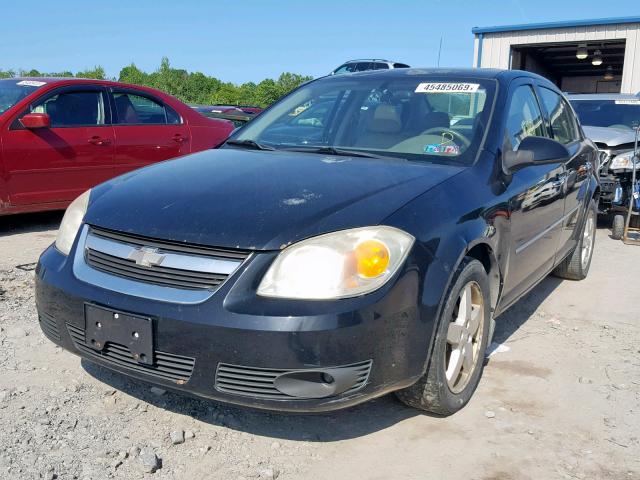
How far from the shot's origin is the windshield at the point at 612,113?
9.32 meters

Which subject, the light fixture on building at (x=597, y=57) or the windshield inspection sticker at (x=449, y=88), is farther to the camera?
the light fixture on building at (x=597, y=57)

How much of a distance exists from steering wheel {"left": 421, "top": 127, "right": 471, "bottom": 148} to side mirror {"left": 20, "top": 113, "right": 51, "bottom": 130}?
4126 mm

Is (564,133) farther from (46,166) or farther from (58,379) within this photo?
(46,166)

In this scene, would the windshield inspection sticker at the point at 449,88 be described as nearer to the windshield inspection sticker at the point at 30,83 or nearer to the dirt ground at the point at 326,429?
the dirt ground at the point at 326,429

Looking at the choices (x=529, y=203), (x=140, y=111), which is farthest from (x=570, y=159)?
(x=140, y=111)

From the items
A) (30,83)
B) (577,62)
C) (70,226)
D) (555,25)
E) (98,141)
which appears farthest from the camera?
(577,62)

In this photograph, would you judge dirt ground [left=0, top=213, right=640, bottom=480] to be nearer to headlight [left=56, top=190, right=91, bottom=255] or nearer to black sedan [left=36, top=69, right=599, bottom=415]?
black sedan [left=36, top=69, right=599, bottom=415]

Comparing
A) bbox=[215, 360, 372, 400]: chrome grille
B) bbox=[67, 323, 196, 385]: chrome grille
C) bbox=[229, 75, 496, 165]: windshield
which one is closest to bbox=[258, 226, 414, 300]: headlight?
bbox=[215, 360, 372, 400]: chrome grille

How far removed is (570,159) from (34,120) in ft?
15.2

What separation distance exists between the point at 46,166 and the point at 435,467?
5065mm

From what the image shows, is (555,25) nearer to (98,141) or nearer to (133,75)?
(98,141)

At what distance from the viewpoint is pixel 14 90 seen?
253 inches

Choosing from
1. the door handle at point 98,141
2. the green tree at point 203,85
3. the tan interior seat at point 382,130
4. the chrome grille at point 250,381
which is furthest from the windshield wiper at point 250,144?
the green tree at point 203,85

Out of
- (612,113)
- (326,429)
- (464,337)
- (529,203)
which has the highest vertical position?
(612,113)
